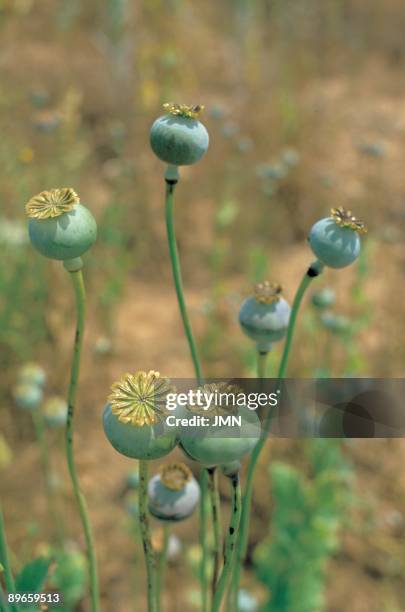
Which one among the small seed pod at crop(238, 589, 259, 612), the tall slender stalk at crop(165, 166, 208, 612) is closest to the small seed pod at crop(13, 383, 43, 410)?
the small seed pod at crop(238, 589, 259, 612)

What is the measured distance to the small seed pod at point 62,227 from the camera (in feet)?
1.61

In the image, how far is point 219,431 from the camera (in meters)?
0.44

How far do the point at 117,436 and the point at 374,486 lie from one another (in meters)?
1.69

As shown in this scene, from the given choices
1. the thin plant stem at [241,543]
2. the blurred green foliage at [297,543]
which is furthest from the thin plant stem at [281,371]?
the blurred green foliage at [297,543]

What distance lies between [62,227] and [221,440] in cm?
22

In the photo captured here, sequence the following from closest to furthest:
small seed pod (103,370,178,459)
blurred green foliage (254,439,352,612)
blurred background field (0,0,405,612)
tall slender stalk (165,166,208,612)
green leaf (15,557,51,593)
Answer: small seed pod (103,370,178,459) → tall slender stalk (165,166,208,612) → green leaf (15,557,51,593) → blurred green foliage (254,439,352,612) → blurred background field (0,0,405,612)

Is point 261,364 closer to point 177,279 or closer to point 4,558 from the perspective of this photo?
point 177,279

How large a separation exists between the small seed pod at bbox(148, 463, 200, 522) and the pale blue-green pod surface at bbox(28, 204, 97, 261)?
0.97ft

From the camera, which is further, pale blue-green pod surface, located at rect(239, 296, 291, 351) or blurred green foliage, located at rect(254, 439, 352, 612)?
blurred green foliage, located at rect(254, 439, 352, 612)

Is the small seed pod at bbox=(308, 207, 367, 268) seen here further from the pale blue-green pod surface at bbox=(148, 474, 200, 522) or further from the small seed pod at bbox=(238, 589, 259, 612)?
the small seed pod at bbox=(238, 589, 259, 612)

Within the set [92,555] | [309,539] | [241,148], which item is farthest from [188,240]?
[92,555]

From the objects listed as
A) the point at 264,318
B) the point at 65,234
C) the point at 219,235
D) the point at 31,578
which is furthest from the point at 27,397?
the point at 219,235

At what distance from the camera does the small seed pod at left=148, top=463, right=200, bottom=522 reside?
0.67 metres

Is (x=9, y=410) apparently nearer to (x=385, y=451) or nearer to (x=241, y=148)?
(x=385, y=451)
